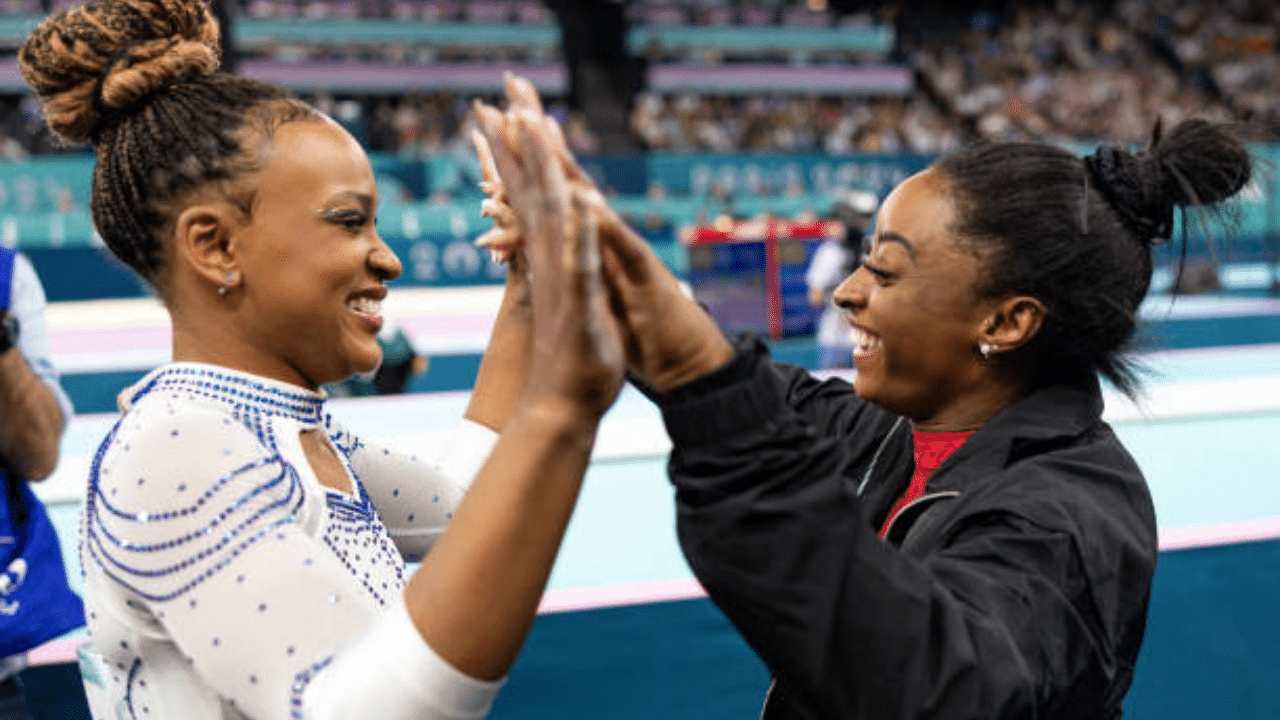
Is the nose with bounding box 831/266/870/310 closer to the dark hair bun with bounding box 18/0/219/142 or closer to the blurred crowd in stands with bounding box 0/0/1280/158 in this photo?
the dark hair bun with bounding box 18/0/219/142

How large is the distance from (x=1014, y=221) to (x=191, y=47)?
80 cm

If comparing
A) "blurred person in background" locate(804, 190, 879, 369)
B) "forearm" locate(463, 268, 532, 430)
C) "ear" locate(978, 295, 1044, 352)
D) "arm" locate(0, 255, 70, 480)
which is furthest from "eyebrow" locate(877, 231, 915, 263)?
"blurred person in background" locate(804, 190, 879, 369)

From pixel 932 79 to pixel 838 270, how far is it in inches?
594

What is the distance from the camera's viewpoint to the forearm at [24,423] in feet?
5.76

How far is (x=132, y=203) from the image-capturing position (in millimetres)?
1010

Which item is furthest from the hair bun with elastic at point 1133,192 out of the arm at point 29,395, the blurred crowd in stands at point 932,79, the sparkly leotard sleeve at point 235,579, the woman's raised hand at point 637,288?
Answer: the blurred crowd in stands at point 932,79

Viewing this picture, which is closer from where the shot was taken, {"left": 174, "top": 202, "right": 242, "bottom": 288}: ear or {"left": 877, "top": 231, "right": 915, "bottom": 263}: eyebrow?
{"left": 174, "top": 202, "right": 242, "bottom": 288}: ear

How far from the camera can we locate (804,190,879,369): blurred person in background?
7.20 m

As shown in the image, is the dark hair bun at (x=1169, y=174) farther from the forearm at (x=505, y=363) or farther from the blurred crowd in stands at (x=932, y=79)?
the blurred crowd in stands at (x=932, y=79)

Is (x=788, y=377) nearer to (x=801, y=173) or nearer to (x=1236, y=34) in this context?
(x=801, y=173)

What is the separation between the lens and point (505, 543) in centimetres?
76

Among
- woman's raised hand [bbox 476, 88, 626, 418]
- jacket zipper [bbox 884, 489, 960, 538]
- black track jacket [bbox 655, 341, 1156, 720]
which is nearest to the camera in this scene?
woman's raised hand [bbox 476, 88, 626, 418]

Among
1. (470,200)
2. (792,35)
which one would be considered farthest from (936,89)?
(470,200)

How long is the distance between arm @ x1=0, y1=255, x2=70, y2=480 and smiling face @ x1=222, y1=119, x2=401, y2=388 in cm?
92
